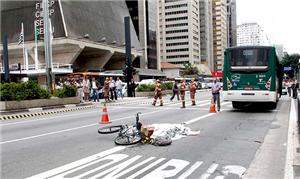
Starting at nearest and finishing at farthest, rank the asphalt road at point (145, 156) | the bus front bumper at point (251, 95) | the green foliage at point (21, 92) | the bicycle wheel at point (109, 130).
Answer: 1. the asphalt road at point (145, 156)
2. the bicycle wheel at point (109, 130)
3. the bus front bumper at point (251, 95)
4. the green foliage at point (21, 92)

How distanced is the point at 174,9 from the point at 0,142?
6107 inches

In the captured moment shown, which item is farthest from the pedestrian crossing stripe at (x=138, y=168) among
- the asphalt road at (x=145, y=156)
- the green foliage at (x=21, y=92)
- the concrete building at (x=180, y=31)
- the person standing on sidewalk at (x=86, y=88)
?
the concrete building at (x=180, y=31)

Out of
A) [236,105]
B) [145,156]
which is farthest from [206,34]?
[145,156]

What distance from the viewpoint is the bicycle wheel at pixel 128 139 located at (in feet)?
29.5

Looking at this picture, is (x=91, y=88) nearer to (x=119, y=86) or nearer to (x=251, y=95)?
(x=119, y=86)

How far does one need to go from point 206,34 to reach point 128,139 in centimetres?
16691

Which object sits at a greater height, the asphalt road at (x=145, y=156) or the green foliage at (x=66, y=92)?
the green foliage at (x=66, y=92)

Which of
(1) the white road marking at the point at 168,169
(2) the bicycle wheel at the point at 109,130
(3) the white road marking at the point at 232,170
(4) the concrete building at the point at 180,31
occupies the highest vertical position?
(4) the concrete building at the point at 180,31

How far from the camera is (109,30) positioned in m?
72.1

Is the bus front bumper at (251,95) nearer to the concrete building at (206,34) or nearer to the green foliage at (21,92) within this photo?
the green foliage at (21,92)

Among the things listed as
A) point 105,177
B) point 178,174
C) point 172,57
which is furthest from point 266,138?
point 172,57

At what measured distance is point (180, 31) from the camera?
157000 mm

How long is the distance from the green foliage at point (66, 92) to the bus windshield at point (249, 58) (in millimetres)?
11288

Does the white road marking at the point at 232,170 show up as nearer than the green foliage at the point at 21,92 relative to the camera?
Yes
